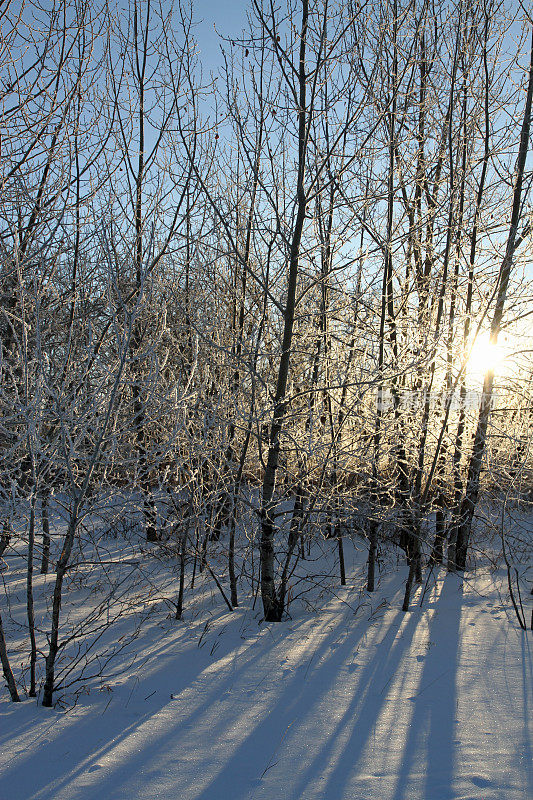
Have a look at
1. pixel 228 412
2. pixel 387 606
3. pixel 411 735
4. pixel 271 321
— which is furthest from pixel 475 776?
pixel 271 321

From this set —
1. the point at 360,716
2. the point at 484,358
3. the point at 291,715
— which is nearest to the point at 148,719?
the point at 291,715

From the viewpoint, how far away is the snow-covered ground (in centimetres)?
246

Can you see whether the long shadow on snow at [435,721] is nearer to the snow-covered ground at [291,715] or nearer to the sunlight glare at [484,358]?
the snow-covered ground at [291,715]

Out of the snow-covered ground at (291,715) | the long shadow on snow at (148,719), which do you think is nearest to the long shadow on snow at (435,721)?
the snow-covered ground at (291,715)

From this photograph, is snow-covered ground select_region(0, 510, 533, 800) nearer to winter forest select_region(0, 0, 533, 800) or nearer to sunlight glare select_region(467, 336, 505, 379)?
winter forest select_region(0, 0, 533, 800)

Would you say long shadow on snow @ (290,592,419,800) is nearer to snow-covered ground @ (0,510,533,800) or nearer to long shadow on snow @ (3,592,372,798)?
snow-covered ground @ (0,510,533,800)

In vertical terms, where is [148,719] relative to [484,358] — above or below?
below

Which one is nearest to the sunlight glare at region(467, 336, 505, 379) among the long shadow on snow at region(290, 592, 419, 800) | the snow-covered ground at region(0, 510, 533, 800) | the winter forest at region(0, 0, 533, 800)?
the winter forest at region(0, 0, 533, 800)

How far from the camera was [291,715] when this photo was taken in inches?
123

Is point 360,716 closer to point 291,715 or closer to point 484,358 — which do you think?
point 291,715

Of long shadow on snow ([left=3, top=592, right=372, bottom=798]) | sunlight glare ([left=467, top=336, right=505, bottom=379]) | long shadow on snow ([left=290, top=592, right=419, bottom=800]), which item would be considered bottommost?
long shadow on snow ([left=3, top=592, right=372, bottom=798])

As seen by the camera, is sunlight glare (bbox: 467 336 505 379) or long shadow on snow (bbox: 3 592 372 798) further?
sunlight glare (bbox: 467 336 505 379)

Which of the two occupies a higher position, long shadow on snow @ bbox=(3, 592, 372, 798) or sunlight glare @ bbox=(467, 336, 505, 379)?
sunlight glare @ bbox=(467, 336, 505, 379)

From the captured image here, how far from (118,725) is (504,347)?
525 cm
